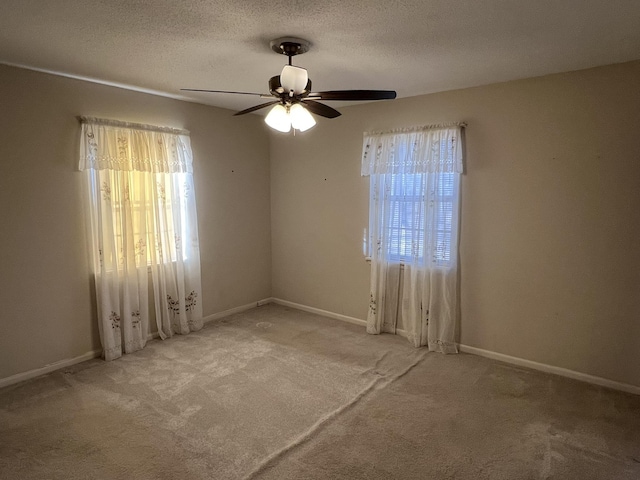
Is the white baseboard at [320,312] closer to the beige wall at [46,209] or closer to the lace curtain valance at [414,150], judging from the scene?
the lace curtain valance at [414,150]

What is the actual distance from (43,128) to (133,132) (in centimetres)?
67

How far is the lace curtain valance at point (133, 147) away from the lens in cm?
327

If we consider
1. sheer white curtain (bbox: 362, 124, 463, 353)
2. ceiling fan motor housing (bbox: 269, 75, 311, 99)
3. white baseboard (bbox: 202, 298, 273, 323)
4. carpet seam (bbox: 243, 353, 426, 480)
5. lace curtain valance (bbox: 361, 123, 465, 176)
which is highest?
ceiling fan motor housing (bbox: 269, 75, 311, 99)

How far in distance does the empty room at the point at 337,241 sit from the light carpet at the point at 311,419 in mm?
18

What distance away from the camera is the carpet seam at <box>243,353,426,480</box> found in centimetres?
216

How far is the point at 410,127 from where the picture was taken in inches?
147

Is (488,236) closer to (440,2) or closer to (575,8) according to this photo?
(575,8)

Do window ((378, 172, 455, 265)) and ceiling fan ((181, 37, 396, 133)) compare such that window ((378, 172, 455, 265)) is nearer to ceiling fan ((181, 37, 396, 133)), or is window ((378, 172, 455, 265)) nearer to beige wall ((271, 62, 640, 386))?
beige wall ((271, 62, 640, 386))

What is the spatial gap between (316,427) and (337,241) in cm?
229

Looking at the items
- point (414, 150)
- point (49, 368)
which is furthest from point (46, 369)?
point (414, 150)

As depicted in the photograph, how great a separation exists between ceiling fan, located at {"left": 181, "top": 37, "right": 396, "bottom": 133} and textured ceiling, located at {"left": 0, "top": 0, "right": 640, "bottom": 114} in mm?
104

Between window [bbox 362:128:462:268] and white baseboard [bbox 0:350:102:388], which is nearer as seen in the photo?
white baseboard [bbox 0:350:102:388]

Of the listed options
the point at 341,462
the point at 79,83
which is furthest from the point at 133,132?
the point at 341,462

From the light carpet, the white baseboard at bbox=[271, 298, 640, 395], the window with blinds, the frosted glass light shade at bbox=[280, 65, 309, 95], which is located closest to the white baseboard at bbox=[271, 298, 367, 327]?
the white baseboard at bbox=[271, 298, 640, 395]
